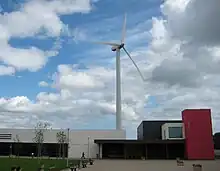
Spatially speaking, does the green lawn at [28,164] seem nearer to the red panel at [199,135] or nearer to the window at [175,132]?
the red panel at [199,135]

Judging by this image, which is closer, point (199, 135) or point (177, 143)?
point (199, 135)

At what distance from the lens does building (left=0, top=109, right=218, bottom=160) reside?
6188 centimetres

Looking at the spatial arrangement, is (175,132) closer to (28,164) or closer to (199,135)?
(199,135)

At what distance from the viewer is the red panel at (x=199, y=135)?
200 feet

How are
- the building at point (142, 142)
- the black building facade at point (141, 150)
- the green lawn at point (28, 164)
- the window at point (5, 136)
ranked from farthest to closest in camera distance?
the window at point (5, 136) → the black building facade at point (141, 150) → the building at point (142, 142) → the green lawn at point (28, 164)

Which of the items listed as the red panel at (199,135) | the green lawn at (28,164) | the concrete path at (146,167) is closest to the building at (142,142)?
the red panel at (199,135)

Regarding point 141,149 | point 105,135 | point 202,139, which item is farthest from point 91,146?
point 202,139

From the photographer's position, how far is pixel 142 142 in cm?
6650

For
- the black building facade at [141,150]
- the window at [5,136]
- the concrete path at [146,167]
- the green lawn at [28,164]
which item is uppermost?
the window at [5,136]

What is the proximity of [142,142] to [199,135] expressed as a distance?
11.0 meters

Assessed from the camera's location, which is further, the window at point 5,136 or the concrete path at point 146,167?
the window at point 5,136

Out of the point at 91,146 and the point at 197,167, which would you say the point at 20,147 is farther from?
the point at 197,167

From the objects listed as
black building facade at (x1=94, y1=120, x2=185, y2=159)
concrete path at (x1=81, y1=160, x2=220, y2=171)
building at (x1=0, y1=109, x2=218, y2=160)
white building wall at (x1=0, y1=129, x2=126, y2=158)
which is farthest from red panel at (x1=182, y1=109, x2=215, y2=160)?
concrete path at (x1=81, y1=160, x2=220, y2=171)

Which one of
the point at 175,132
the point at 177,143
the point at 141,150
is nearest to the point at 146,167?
the point at 177,143
